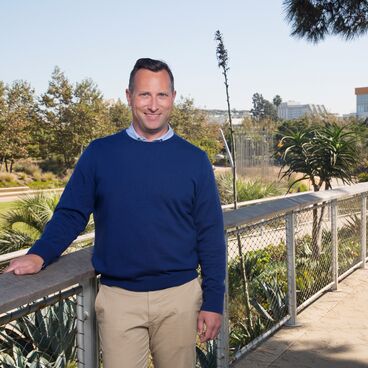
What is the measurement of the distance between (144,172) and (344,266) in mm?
4479

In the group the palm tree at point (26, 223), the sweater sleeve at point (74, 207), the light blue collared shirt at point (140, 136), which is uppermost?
the light blue collared shirt at point (140, 136)

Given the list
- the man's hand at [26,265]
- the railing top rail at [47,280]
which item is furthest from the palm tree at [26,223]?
the man's hand at [26,265]

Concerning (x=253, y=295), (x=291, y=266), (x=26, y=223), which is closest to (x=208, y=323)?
(x=291, y=266)

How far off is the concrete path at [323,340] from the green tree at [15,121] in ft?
108

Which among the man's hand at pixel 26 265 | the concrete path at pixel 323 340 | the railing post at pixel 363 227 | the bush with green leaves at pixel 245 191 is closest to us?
the man's hand at pixel 26 265

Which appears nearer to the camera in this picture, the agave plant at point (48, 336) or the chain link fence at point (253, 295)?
the agave plant at point (48, 336)

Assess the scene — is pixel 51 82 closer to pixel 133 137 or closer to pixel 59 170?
pixel 59 170

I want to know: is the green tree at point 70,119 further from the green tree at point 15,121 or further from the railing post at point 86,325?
the railing post at point 86,325

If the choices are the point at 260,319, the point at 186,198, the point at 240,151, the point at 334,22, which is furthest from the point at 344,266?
the point at 240,151

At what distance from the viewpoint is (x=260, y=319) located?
14.4 feet

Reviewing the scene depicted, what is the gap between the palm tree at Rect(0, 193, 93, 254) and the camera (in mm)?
9562

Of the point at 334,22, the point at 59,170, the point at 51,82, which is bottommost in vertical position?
the point at 59,170

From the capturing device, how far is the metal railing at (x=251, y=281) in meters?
2.09

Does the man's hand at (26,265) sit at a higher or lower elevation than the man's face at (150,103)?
lower
